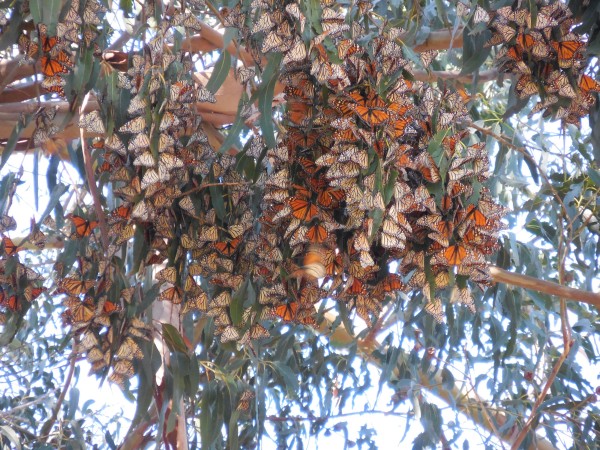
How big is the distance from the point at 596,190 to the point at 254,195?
1.08 m

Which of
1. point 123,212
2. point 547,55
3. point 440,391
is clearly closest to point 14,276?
point 123,212

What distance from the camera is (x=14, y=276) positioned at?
2051mm

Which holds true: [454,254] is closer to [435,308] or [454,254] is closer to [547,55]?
[435,308]

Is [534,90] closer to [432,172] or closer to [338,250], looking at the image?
[432,172]

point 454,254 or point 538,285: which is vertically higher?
point 538,285

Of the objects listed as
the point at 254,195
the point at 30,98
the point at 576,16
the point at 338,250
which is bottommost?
the point at 338,250

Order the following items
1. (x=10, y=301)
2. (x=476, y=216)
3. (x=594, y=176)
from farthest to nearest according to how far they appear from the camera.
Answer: (x=594, y=176) → (x=10, y=301) → (x=476, y=216)

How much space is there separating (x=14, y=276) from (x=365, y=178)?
3.16 ft

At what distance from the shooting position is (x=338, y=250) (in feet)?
5.53

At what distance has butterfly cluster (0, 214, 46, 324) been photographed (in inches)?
79.8

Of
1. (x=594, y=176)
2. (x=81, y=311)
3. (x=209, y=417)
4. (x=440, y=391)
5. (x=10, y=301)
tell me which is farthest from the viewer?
(x=440, y=391)

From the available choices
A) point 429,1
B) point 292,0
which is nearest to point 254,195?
point 292,0

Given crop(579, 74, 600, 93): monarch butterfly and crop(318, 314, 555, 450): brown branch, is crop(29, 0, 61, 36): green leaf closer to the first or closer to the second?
crop(579, 74, 600, 93): monarch butterfly

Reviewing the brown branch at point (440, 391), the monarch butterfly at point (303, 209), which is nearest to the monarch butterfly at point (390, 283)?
the monarch butterfly at point (303, 209)
